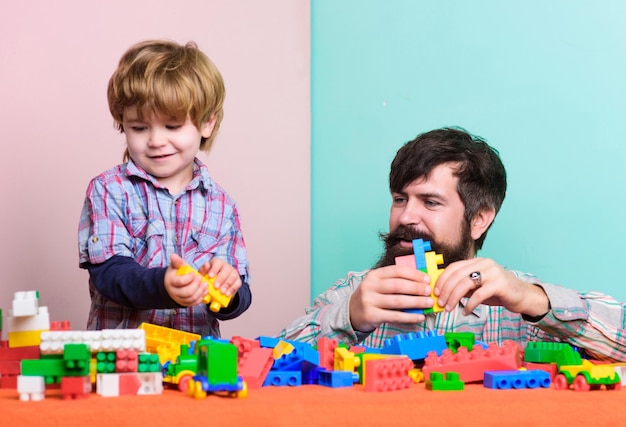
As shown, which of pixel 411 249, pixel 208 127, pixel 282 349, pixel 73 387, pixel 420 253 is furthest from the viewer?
pixel 411 249

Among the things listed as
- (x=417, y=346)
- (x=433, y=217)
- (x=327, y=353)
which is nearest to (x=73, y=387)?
(x=327, y=353)

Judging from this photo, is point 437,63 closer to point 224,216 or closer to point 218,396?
point 224,216

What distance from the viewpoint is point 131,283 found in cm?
129

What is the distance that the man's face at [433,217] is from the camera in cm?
192

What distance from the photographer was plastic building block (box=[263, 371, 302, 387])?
3.00 ft

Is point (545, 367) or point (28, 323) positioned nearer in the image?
point (28, 323)

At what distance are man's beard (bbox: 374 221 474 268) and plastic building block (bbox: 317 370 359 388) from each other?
0.93 metres

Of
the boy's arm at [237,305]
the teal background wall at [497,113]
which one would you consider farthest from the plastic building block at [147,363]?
the teal background wall at [497,113]

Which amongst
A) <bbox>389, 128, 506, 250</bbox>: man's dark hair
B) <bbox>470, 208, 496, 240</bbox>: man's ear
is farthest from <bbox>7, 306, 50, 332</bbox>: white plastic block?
<bbox>470, 208, 496, 240</bbox>: man's ear

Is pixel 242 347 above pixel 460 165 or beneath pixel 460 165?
beneath

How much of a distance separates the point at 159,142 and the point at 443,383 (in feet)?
2.46

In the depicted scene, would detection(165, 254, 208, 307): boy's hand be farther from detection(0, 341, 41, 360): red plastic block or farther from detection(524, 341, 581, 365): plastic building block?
detection(524, 341, 581, 365): plastic building block

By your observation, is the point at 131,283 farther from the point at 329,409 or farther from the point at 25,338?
the point at 329,409

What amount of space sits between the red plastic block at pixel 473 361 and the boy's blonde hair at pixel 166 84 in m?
0.70
